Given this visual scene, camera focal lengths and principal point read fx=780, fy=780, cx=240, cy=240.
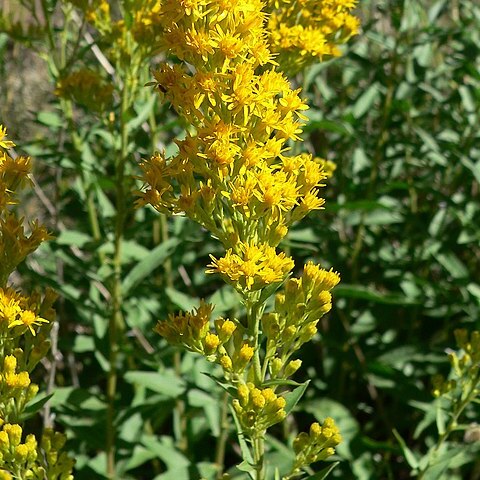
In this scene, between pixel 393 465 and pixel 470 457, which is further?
pixel 393 465

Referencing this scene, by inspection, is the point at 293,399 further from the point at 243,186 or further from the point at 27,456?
the point at 27,456

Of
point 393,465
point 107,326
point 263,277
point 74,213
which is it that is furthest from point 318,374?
point 263,277

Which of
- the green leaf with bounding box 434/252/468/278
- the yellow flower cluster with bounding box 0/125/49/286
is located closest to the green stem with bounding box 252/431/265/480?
the yellow flower cluster with bounding box 0/125/49/286

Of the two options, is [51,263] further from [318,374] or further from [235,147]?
[235,147]

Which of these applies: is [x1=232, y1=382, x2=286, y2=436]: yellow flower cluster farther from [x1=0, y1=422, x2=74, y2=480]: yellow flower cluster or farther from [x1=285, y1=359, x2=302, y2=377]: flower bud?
[x1=0, y1=422, x2=74, y2=480]: yellow flower cluster

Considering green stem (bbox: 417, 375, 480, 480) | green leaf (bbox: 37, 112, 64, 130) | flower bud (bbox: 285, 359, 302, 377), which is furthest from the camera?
green leaf (bbox: 37, 112, 64, 130)

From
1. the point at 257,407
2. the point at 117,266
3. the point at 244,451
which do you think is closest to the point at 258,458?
the point at 244,451

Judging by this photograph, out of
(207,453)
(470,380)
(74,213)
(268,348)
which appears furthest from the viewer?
(74,213)
